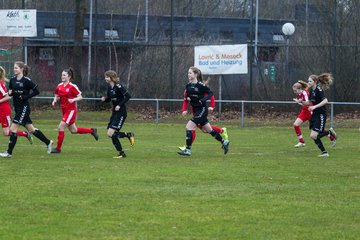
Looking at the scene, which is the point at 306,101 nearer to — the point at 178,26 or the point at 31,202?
the point at 31,202


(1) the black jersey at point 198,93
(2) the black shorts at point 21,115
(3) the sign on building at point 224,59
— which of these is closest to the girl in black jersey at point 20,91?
(2) the black shorts at point 21,115

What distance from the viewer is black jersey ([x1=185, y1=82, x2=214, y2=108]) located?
16812 millimetres

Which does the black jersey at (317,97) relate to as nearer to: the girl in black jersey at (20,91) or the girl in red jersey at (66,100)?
the girl in red jersey at (66,100)

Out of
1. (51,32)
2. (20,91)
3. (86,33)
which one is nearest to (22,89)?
(20,91)

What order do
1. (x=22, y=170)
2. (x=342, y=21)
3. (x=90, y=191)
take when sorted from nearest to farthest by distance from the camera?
(x=90, y=191), (x=22, y=170), (x=342, y=21)

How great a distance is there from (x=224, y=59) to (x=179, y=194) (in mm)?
21275

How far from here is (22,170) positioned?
13555 mm

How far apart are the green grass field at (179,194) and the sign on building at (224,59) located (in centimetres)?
1308

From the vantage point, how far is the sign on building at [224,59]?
103 ft

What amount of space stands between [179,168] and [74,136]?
9778 mm

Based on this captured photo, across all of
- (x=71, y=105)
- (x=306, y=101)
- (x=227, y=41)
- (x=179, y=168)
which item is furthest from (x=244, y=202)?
(x=227, y=41)

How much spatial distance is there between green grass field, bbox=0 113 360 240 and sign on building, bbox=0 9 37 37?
1529 centimetres

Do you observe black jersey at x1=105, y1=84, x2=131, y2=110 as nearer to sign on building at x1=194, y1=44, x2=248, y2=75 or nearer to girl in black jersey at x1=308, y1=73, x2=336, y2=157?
girl in black jersey at x1=308, y1=73, x2=336, y2=157

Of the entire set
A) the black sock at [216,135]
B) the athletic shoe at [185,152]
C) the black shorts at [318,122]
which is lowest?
the athletic shoe at [185,152]
